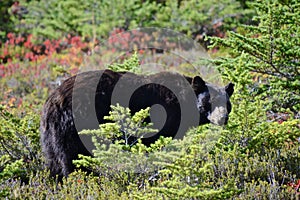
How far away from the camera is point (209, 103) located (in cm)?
545

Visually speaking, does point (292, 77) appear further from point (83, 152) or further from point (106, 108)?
Result: point (83, 152)

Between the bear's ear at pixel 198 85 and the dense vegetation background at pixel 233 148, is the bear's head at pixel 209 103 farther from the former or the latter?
the dense vegetation background at pixel 233 148

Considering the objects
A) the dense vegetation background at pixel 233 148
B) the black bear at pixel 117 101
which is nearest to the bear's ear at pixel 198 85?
the black bear at pixel 117 101

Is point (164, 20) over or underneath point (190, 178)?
over

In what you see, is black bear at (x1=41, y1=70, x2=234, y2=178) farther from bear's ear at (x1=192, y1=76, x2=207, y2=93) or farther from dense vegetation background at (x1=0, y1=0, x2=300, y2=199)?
dense vegetation background at (x1=0, y1=0, x2=300, y2=199)

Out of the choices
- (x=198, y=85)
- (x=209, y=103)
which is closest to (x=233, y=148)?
(x=209, y=103)

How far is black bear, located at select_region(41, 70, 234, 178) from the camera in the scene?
Answer: 4.73m

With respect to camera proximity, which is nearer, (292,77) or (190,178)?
(190,178)

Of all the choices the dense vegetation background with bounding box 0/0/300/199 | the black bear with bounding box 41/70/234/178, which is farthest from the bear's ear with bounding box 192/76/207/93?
the dense vegetation background with bounding box 0/0/300/199

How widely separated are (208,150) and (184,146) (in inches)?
26.6

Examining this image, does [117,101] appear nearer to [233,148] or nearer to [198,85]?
[198,85]

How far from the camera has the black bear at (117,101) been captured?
4727 mm

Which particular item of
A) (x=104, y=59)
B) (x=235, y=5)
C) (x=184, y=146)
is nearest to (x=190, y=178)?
(x=184, y=146)

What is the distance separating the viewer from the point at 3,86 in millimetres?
9961
